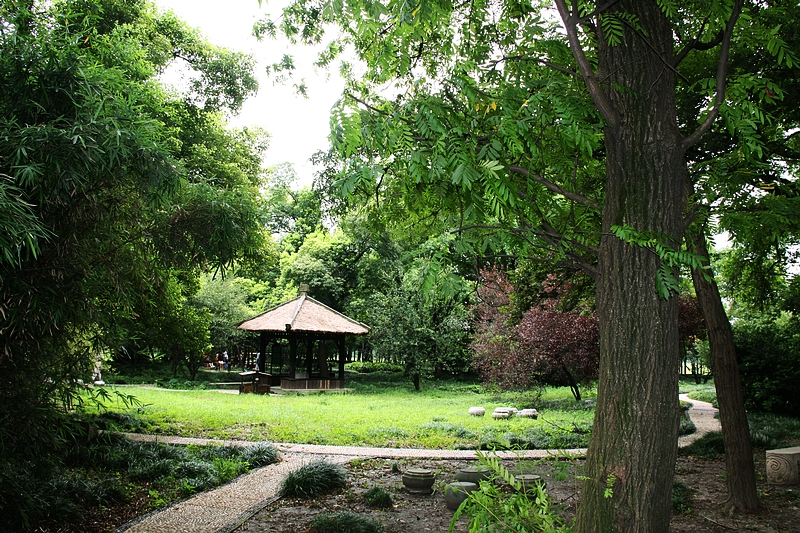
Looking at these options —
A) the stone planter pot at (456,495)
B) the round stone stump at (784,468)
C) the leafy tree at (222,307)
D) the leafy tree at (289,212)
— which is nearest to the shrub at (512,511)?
the stone planter pot at (456,495)

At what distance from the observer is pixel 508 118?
2740mm

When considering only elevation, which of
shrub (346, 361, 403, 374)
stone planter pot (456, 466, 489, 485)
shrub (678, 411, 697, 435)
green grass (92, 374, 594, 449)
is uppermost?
shrub (346, 361, 403, 374)

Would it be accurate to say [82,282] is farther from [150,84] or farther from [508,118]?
[150,84]

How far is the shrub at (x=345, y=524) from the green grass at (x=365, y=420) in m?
2.00

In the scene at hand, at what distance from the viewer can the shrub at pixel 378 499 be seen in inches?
230

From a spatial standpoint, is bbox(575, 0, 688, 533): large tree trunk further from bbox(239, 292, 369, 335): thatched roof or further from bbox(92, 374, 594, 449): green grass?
bbox(239, 292, 369, 335): thatched roof

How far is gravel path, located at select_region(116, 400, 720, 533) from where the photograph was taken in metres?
5.07

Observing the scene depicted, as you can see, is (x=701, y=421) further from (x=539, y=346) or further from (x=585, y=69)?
(x=585, y=69)

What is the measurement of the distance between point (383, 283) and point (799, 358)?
16869 millimetres

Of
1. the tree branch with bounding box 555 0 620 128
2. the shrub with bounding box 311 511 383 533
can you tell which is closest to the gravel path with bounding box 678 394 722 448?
the shrub with bounding box 311 511 383 533

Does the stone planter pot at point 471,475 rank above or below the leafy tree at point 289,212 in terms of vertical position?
below

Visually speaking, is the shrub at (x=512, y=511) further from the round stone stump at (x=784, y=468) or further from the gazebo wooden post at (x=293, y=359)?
the gazebo wooden post at (x=293, y=359)

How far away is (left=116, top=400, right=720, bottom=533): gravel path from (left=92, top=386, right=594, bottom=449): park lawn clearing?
682 mm

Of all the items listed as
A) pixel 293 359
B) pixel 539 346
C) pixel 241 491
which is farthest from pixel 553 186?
pixel 293 359
